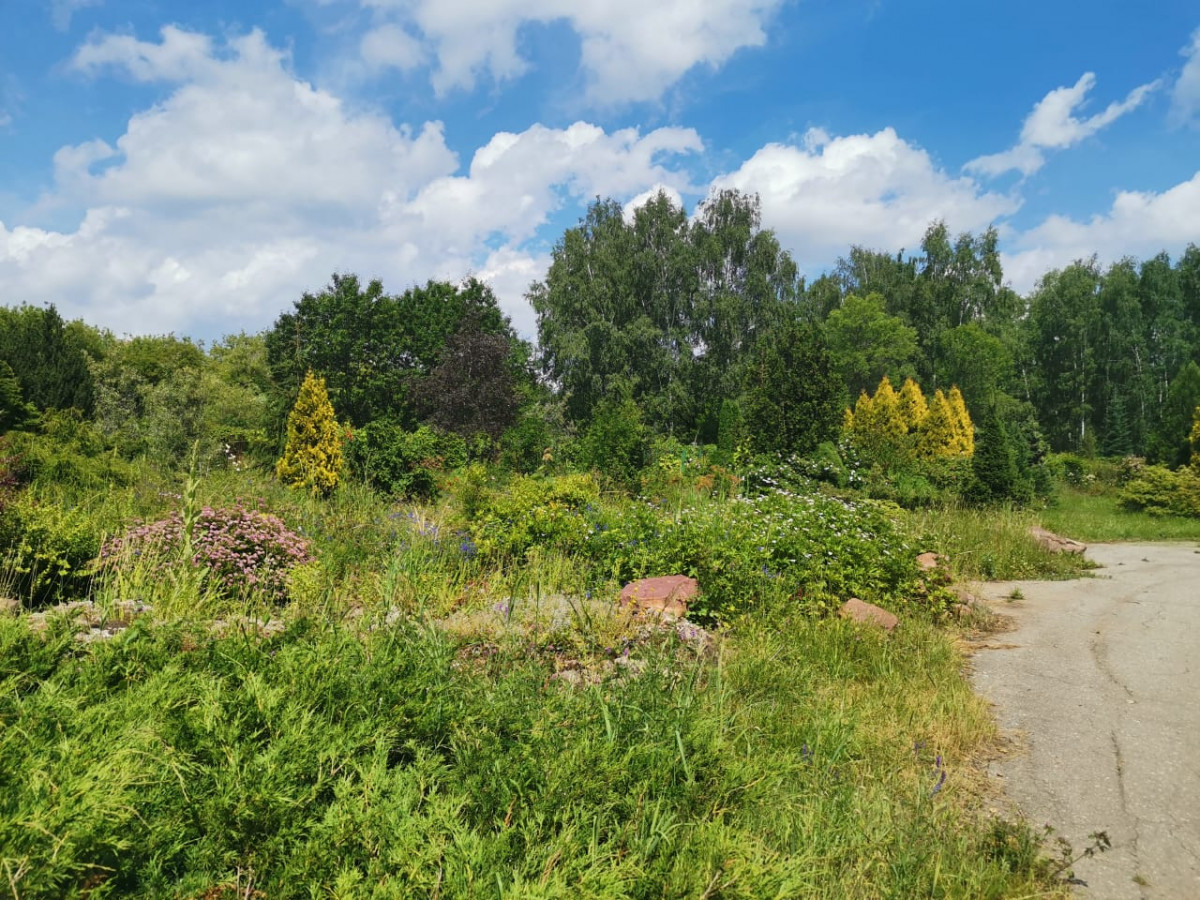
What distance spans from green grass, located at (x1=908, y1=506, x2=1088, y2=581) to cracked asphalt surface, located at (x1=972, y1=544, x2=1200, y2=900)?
4.07 feet

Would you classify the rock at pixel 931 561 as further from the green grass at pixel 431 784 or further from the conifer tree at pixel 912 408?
the conifer tree at pixel 912 408

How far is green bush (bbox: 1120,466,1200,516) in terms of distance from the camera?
54.1 feet

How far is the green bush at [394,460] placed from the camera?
12.0 meters

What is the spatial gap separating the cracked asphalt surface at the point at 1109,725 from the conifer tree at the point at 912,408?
66.9 ft

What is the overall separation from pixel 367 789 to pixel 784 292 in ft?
103

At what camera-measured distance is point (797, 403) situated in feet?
51.8

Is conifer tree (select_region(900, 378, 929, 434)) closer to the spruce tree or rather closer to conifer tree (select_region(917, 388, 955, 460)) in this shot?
conifer tree (select_region(917, 388, 955, 460))

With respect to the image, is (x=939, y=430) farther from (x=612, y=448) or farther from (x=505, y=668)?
(x=505, y=668)

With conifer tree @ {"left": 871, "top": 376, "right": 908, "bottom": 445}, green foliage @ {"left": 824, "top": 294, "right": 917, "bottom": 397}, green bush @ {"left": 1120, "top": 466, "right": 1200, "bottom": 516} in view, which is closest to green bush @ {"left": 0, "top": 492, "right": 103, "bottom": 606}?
green bush @ {"left": 1120, "top": 466, "right": 1200, "bottom": 516}

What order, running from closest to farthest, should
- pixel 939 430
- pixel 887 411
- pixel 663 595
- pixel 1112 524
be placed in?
pixel 663 595, pixel 1112 524, pixel 939 430, pixel 887 411

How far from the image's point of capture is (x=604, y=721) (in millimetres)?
2643

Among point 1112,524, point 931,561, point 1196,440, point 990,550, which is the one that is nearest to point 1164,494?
point 1112,524

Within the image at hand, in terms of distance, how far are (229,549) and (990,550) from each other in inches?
345

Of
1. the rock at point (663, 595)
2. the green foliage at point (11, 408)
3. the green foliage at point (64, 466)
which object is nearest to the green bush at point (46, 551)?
the green foliage at point (64, 466)
